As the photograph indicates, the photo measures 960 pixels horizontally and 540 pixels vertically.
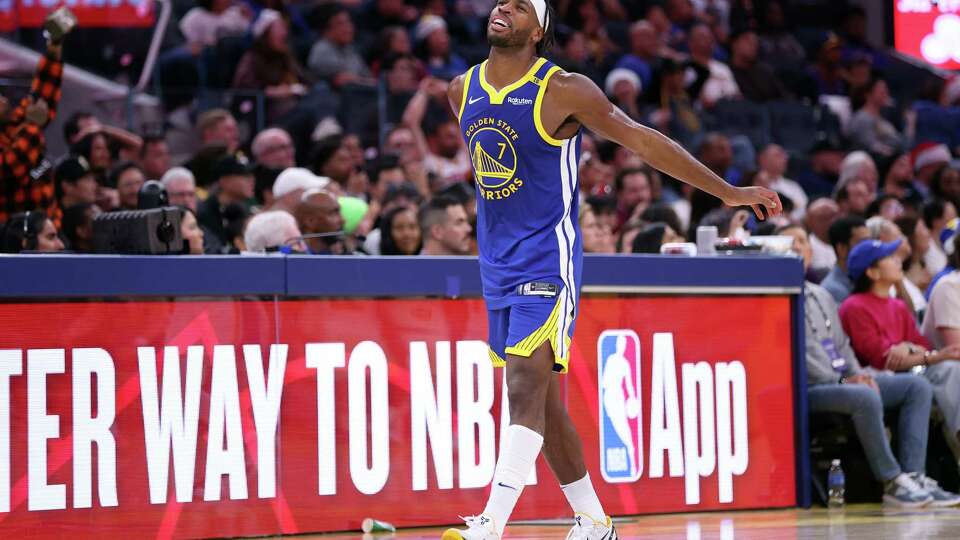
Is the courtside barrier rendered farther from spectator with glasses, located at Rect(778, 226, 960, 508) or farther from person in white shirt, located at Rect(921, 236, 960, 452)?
person in white shirt, located at Rect(921, 236, 960, 452)

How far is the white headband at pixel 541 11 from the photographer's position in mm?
5630

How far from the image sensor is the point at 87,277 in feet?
21.2

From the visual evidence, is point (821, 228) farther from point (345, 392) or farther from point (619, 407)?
point (345, 392)

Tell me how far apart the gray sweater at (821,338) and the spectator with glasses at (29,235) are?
410 cm

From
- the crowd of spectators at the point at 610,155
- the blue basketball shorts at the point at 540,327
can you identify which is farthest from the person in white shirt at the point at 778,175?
the blue basketball shorts at the point at 540,327

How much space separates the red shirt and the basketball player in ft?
11.6

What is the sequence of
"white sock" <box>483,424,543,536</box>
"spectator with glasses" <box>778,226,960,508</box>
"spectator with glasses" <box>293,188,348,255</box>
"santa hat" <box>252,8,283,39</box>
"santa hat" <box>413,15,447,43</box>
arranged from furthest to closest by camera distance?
1. "santa hat" <box>413,15,447,43</box>
2. "santa hat" <box>252,8,283,39</box>
3. "spectator with glasses" <box>293,188,348,255</box>
4. "spectator with glasses" <box>778,226,960,508</box>
5. "white sock" <box>483,424,543,536</box>

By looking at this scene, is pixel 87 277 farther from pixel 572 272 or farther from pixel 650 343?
pixel 650 343

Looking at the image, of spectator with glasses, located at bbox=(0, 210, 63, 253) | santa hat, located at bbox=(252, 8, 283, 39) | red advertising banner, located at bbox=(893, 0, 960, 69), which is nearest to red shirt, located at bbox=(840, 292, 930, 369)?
spectator with glasses, located at bbox=(0, 210, 63, 253)

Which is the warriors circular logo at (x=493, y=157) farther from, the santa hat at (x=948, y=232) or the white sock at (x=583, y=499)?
the santa hat at (x=948, y=232)

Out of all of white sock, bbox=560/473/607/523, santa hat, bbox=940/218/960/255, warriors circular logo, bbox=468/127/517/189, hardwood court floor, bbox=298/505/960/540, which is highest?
warriors circular logo, bbox=468/127/517/189

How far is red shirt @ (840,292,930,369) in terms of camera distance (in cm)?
888

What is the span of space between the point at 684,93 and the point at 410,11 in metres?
2.89

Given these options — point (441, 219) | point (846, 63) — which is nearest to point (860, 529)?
point (441, 219)
